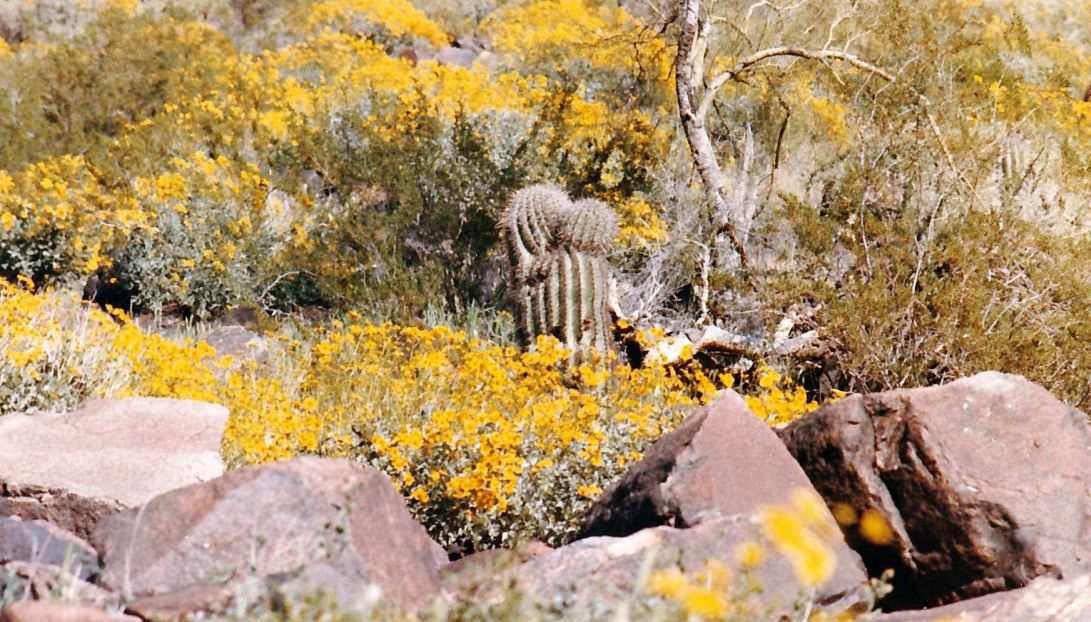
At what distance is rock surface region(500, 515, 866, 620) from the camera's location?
2.96 m

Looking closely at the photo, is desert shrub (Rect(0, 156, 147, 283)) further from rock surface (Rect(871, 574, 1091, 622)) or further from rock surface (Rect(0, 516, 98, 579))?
rock surface (Rect(871, 574, 1091, 622))

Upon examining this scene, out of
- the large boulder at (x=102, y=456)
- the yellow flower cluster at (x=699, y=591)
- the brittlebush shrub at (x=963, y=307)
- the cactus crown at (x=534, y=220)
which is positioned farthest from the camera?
the cactus crown at (x=534, y=220)

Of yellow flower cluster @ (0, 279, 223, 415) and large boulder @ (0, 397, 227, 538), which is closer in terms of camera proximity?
large boulder @ (0, 397, 227, 538)

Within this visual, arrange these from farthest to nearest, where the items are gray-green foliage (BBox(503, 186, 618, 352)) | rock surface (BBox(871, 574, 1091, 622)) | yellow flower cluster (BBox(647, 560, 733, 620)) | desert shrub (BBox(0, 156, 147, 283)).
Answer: desert shrub (BBox(0, 156, 147, 283)) < gray-green foliage (BBox(503, 186, 618, 352)) < rock surface (BBox(871, 574, 1091, 622)) < yellow flower cluster (BBox(647, 560, 733, 620))

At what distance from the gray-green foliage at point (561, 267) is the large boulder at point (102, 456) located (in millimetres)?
2504

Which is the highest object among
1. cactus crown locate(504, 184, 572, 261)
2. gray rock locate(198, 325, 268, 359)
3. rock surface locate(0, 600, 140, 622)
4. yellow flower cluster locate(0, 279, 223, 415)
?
rock surface locate(0, 600, 140, 622)

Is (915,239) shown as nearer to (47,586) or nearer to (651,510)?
(651,510)

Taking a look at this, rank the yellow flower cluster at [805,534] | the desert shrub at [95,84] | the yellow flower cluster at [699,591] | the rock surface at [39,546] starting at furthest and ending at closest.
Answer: the desert shrub at [95,84]
the rock surface at [39,546]
the yellow flower cluster at [805,534]
the yellow flower cluster at [699,591]

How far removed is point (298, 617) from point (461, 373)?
10.4ft

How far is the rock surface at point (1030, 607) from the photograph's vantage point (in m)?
3.34

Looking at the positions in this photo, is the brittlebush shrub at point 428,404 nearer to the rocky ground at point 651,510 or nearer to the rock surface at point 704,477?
the rocky ground at point 651,510

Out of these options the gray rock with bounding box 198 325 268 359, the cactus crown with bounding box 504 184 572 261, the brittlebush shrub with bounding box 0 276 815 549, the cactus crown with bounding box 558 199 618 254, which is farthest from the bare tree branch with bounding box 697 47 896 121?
the gray rock with bounding box 198 325 268 359

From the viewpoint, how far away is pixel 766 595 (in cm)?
314

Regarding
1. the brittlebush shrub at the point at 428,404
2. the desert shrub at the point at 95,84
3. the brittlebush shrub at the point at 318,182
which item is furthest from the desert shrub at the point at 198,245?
the brittlebush shrub at the point at 428,404
